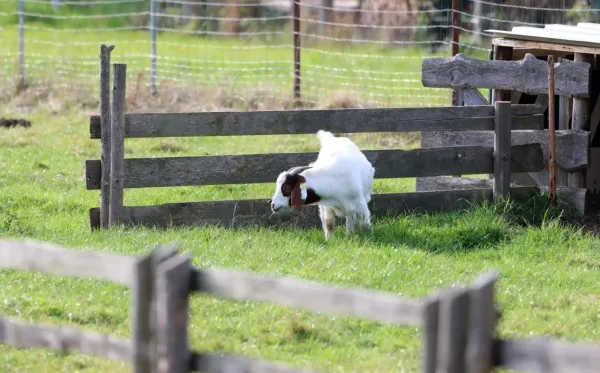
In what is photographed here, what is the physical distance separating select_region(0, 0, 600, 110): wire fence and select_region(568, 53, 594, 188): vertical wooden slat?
4.54 meters

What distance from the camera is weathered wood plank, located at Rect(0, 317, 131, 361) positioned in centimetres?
428

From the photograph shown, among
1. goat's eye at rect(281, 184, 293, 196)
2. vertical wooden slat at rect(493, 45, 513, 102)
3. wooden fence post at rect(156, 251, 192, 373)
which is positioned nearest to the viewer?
wooden fence post at rect(156, 251, 192, 373)

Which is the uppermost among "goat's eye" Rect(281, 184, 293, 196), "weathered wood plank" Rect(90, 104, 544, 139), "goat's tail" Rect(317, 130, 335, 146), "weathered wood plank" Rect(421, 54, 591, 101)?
"weathered wood plank" Rect(421, 54, 591, 101)

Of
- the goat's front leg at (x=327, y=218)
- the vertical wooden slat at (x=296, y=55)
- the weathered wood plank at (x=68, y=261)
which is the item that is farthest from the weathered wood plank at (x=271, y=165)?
the vertical wooden slat at (x=296, y=55)

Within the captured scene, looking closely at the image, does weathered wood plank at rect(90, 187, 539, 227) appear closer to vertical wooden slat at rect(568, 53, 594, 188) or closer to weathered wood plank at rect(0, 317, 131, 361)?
vertical wooden slat at rect(568, 53, 594, 188)

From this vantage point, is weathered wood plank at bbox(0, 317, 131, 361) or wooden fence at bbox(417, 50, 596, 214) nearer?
weathered wood plank at bbox(0, 317, 131, 361)

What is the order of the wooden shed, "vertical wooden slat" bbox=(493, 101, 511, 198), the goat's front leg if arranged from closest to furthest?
the goat's front leg < "vertical wooden slat" bbox=(493, 101, 511, 198) < the wooden shed

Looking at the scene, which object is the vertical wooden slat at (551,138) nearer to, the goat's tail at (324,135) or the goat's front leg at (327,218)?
the goat's tail at (324,135)

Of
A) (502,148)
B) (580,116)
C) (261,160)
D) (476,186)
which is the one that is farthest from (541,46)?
(261,160)

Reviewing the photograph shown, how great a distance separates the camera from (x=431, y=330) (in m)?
3.56

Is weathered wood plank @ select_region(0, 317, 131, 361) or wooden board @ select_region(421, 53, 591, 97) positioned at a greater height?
wooden board @ select_region(421, 53, 591, 97)

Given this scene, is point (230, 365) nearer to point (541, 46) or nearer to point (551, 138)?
point (551, 138)

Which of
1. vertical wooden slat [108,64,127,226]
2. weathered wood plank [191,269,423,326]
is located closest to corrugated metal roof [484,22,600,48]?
vertical wooden slat [108,64,127,226]

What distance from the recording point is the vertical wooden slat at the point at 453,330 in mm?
3496
